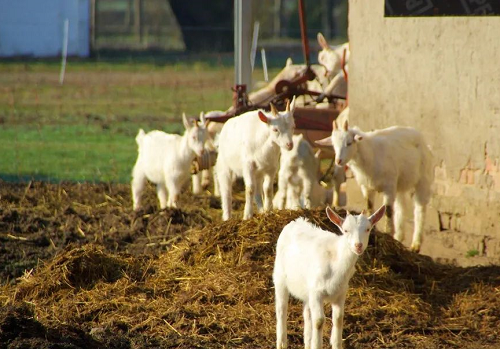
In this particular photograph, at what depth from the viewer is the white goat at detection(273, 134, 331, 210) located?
A: 12.9 metres

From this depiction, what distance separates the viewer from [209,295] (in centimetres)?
929

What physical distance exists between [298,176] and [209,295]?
4.00 m

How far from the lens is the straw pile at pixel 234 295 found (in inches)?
341

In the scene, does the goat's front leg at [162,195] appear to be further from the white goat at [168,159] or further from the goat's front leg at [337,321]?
the goat's front leg at [337,321]

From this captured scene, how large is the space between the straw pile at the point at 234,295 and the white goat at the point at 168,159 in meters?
2.48

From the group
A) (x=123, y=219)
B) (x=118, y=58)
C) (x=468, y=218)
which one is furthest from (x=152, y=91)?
(x=468, y=218)

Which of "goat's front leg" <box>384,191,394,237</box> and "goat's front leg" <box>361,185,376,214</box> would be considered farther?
"goat's front leg" <box>361,185,376,214</box>

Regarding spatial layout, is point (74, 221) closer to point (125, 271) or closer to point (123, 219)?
point (123, 219)

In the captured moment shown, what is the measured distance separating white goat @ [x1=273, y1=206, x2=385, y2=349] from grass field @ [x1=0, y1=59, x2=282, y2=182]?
8.60 metres

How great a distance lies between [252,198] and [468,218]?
2.32m

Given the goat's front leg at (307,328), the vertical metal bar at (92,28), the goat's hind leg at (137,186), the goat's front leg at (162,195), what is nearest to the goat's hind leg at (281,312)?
the goat's front leg at (307,328)

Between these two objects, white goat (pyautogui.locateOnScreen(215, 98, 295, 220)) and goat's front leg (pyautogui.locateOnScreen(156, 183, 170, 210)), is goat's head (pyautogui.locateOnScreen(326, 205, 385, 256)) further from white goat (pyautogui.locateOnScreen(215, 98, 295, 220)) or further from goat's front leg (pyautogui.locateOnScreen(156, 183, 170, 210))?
goat's front leg (pyautogui.locateOnScreen(156, 183, 170, 210))

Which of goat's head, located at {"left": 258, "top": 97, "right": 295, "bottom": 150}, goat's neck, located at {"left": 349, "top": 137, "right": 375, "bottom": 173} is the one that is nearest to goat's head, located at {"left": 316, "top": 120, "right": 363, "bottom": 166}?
goat's neck, located at {"left": 349, "top": 137, "right": 375, "bottom": 173}

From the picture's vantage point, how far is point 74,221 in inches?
496
